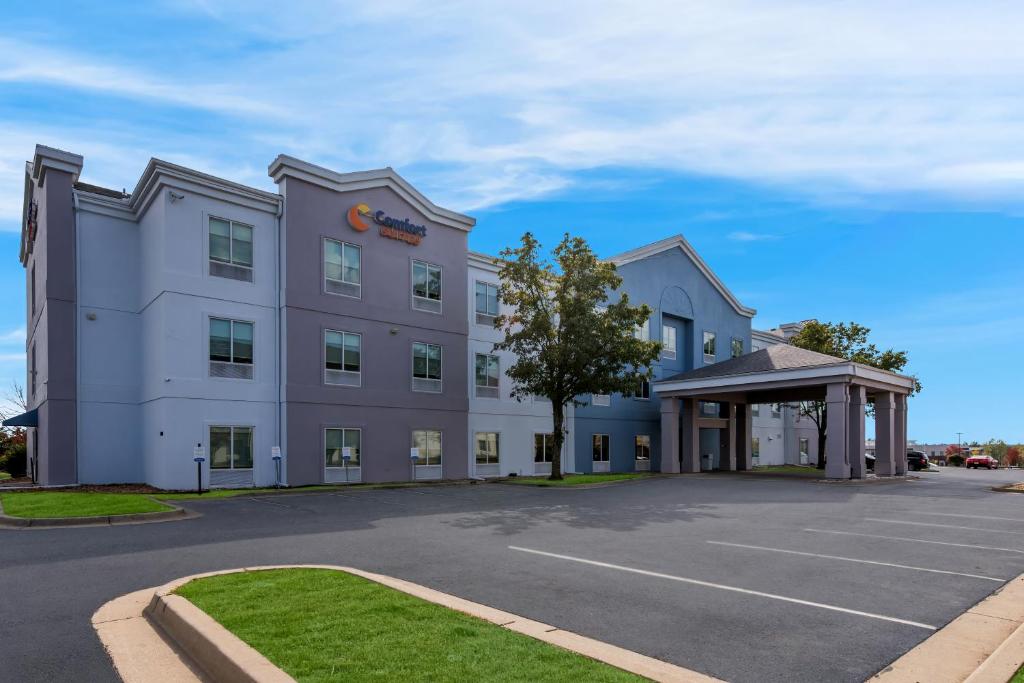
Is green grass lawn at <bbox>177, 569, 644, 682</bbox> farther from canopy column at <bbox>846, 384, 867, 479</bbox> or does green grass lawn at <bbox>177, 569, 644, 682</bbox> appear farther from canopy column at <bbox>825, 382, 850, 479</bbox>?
canopy column at <bbox>846, 384, 867, 479</bbox>

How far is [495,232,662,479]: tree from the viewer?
91.3 ft

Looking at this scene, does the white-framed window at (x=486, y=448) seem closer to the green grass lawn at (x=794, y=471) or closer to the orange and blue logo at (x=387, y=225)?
the orange and blue logo at (x=387, y=225)

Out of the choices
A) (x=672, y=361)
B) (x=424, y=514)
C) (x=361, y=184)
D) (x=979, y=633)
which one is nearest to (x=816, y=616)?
(x=979, y=633)

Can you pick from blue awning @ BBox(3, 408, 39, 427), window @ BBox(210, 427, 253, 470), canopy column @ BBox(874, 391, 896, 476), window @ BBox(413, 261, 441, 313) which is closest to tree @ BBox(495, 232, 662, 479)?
window @ BBox(413, 261, 441, 313)

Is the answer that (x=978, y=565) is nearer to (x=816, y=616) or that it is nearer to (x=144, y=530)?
(x=816, y=616)

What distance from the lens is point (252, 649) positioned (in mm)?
5242

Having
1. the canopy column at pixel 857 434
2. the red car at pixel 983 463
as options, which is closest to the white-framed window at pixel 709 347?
the canopy column at pixel 857 434

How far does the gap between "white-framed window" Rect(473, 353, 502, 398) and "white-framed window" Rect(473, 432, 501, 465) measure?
6.17ft

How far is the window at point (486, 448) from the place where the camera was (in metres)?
32.1

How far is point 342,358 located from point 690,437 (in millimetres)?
19734

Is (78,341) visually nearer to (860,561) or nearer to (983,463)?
(860,561)

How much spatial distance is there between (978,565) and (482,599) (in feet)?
24.8

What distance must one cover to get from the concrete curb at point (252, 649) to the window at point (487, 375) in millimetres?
25171

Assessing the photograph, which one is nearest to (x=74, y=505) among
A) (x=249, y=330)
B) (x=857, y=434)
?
(x=249, y=330)
